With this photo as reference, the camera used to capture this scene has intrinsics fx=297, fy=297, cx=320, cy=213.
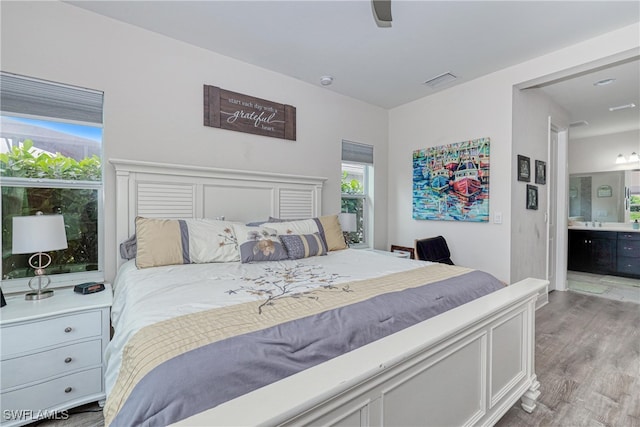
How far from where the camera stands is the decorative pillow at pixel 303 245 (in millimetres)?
2469

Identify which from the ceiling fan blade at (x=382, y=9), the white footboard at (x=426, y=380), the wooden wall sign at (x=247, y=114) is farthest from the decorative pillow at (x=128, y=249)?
the ceiling fan blade at (x=382, y=9)

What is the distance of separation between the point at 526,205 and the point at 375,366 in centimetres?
338

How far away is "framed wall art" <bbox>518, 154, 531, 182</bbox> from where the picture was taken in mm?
3271

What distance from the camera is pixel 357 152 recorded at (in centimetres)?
408

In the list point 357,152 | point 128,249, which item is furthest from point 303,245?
point 357,152

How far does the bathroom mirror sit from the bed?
5.45 meters

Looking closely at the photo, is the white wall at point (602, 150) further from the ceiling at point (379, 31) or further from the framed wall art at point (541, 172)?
the framed wall art at point (541, 172)

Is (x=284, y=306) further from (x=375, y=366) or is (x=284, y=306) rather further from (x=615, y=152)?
(x=615, y=152)

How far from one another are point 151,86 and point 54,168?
988 millimetres

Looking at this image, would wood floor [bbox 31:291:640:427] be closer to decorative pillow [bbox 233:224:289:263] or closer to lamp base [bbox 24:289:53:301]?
lamp base [bbox 24:289:53:301]

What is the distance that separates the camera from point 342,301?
1.36m

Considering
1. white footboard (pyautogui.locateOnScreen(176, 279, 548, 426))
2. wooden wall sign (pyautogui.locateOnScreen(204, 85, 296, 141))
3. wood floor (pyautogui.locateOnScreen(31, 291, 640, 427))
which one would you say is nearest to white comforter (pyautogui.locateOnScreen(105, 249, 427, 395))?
white footboard (pyautogui.locateOnScreen(176, 279, 548, 426))

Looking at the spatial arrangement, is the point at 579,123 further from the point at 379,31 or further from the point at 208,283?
the point at 208,283

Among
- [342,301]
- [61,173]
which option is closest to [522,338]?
[342,301]
